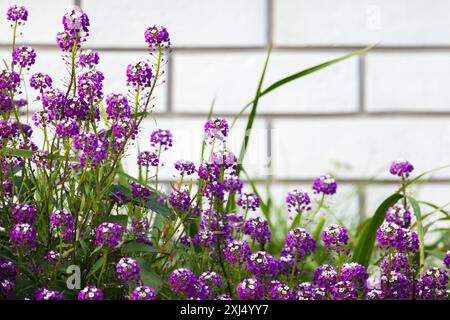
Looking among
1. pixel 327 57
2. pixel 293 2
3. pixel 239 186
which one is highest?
pixel 293 2

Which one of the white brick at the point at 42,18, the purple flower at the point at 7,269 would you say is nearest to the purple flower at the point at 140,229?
the purple flower at the point at 7,269

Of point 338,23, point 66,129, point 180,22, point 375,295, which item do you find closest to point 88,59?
point 66,129

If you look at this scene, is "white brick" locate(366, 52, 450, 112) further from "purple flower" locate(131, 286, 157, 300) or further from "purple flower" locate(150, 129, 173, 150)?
"purple flower" locate(131, 286, 157, 300)

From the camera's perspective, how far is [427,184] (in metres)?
2.80

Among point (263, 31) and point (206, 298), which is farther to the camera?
point (263, 31)

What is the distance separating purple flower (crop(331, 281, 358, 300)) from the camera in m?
1.15

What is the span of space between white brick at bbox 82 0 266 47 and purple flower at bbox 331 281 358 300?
1807 mm

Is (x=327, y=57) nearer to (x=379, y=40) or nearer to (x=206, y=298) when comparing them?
(x=379, y=40)

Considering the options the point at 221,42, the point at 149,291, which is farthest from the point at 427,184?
the point at 149,291

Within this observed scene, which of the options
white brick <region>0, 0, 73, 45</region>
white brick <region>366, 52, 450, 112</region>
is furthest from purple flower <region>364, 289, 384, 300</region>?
white brick <region>0, 0, 73, 45</region>

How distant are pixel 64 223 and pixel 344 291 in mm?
475

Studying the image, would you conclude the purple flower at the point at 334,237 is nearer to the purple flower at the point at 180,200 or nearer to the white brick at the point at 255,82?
the purple flower at the point at 180,200

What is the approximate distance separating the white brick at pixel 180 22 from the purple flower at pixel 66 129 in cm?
172

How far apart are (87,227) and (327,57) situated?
5.77 ft
